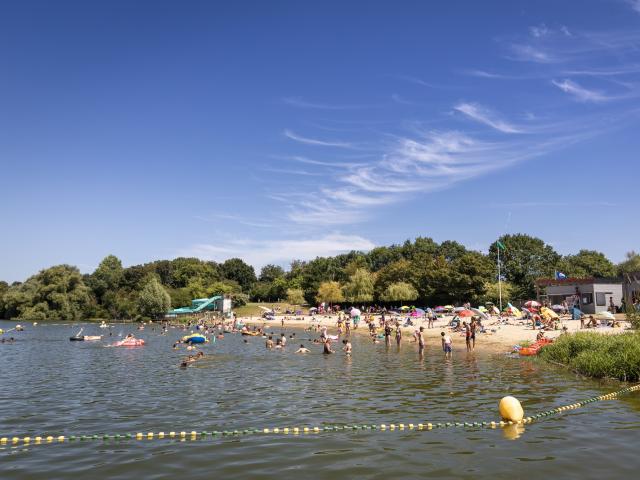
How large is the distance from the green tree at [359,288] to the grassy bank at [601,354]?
233ft

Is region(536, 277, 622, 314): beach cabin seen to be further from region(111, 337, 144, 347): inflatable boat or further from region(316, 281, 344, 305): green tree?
region(111, 337, 144, 347): inflatable boat

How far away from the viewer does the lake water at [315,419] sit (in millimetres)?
11125

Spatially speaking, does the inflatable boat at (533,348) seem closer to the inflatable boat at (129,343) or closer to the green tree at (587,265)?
the inflatable boat at (129,343)

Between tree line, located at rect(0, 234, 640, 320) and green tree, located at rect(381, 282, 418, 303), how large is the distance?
172 mm

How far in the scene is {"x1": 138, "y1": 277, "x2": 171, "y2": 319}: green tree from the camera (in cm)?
9688

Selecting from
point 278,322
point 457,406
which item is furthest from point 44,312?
point 457,406

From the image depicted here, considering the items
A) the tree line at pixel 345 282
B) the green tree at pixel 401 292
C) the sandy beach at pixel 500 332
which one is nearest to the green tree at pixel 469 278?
the tree line at pixel 345 282

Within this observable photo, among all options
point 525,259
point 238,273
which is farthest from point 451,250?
point 238,273

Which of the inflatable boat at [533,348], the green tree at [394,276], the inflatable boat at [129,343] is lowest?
the inflatable boat at [129,343]

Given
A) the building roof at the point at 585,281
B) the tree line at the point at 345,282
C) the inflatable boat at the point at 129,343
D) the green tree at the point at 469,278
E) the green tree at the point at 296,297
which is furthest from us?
the green tree at the point at 296,297

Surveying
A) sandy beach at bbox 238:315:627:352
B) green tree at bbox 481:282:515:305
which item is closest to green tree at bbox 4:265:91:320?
sandy beach at bbox 238:315:627:352

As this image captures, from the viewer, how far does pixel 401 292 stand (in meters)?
88.5

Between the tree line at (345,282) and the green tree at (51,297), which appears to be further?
the green tree at (51,297)

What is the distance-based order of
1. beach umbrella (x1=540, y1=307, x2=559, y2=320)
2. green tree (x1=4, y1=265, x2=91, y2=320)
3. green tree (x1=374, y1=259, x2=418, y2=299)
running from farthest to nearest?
green tree (x1=4, y1=265, x2=91, y2=320) → green tree (x1=374, y1=259, x2=418, y2=299) → beach umbrella (x1=540, y1=307, x2=559, y2=320)
